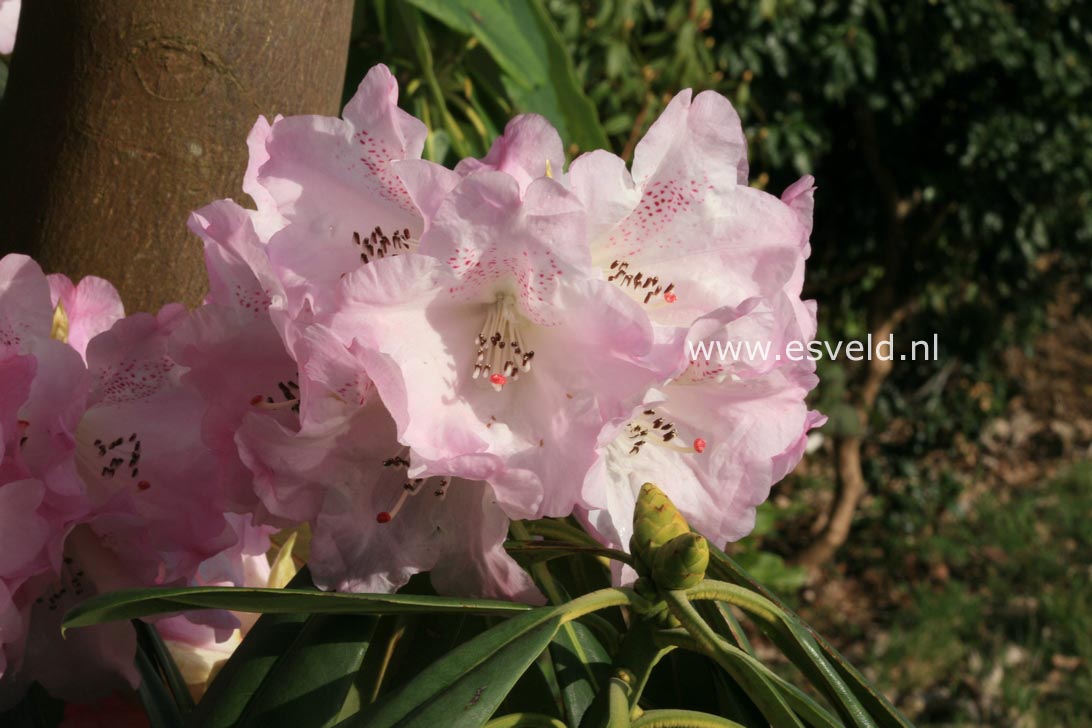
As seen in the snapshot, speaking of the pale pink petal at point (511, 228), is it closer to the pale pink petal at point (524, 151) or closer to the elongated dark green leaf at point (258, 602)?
the pale pink petal at point (524, 151)

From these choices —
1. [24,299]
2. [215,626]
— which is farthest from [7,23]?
[215,626]

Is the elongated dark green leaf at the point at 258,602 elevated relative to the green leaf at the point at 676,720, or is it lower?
elevated

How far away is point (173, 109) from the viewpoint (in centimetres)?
69

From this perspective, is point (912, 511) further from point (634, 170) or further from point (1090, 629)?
point (634, 170)

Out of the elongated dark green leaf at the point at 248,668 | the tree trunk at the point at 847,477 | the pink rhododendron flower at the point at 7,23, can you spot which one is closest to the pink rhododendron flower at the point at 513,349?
the elongated dark green leaf at the point at 248,668

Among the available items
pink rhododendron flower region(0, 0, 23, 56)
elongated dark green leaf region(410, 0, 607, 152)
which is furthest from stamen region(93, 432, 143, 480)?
elongated dark green leaf region(410, 0, 607, 152)

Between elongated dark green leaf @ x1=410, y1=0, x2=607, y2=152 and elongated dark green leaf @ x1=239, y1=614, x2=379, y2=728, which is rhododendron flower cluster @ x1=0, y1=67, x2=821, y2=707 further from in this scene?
elongated dark green leaf @ x1=410, y1=0, x2=607, y2=152

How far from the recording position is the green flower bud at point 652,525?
48 centimetres

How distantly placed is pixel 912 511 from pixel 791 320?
3.61 metres

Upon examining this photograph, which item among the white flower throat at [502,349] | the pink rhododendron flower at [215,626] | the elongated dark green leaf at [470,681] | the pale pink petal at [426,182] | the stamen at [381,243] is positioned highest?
the pale pink petal at [426,182]

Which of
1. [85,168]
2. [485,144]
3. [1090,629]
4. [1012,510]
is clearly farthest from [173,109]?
[1012,510]

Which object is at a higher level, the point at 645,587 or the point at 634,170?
the point at 634,170

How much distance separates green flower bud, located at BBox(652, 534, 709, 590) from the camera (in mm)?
461

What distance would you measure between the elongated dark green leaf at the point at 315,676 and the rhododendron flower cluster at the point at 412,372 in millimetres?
25
